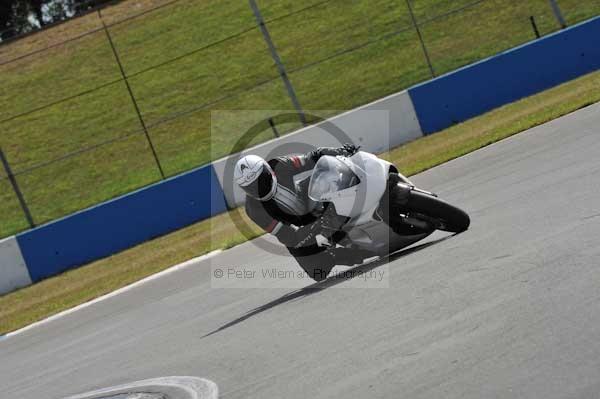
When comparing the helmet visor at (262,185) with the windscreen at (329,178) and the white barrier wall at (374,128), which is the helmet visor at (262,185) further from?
the white barrier wall at (374,128)

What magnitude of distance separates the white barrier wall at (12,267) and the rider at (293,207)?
36.2 ft

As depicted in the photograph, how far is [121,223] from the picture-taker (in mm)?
20203

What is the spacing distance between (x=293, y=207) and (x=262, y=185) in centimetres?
43

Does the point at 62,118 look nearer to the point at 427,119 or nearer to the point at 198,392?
the point at 427,119

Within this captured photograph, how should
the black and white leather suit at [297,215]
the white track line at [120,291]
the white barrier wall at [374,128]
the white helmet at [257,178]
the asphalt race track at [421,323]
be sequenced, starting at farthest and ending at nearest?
the white barrier wall at [374,128], the white track line at [120,291], the black and white leather suit at [297,215], the white helmet at [257,178], the asphalt race track at [421,323]

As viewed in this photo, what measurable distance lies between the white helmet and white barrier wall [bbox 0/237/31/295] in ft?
37.1

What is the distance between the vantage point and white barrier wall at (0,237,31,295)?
1947 cm

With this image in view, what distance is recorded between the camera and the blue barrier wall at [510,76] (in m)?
21.4

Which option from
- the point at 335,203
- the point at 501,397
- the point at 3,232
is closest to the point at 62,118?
the point at 3,232

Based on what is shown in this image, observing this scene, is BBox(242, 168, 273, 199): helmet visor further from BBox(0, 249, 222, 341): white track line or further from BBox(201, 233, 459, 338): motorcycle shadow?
BBox(0, 249, 222, 341): white track line

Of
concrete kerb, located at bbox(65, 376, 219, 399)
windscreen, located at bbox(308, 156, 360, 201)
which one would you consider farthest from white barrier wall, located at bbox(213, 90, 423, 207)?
concrete kerb, located at bbox(65, 376, 219, 399)

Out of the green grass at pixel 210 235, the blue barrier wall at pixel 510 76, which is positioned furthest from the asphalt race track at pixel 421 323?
the blue barrier wall at pixel 510 76

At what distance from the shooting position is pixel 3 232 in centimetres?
2461

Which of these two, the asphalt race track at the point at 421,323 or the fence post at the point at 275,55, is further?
the fence post at the point at 275,55
